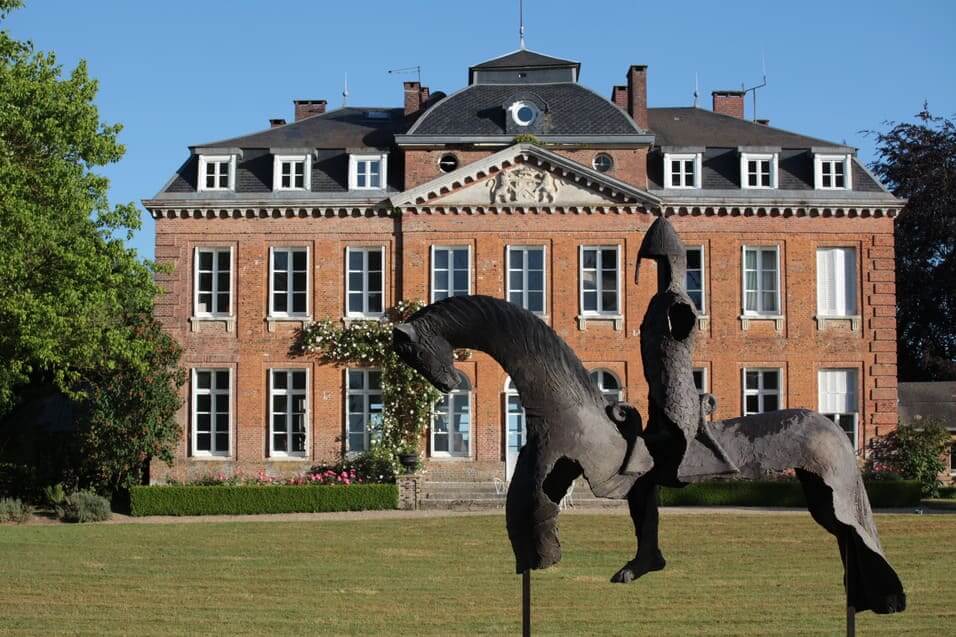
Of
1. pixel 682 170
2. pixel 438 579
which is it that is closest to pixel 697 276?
pixel 682 170

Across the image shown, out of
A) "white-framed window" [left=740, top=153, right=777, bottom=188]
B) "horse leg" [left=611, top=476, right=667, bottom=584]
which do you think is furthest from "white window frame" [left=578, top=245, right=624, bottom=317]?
"horse leg" [left=611, top=476, right=667, bottom=584]

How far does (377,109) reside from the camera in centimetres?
3550

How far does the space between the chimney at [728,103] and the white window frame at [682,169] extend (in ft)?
15.9

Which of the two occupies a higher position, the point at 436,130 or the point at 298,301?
the point at 436,130

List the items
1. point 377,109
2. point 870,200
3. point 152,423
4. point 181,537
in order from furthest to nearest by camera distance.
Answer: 1. point 377,109
2. point 870,200
3. point 152,423
4. point 181,537

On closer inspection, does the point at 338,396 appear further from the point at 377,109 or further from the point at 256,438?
the point at 377,109

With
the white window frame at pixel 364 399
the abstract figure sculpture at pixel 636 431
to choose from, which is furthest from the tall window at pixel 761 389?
the abstract figure sculpture at pixel 636 431

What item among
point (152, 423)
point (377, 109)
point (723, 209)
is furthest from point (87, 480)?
point (723, 209)

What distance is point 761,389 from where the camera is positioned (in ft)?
99.0

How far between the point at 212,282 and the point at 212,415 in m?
3.29

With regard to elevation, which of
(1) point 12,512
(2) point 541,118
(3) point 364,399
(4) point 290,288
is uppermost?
(2) point 541,118

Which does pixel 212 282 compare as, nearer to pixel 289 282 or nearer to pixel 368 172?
pixel 289 282

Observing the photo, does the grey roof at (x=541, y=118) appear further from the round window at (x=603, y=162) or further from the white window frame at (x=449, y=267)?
the white window frame at (x=449, y=267)

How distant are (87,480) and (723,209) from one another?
54.1ft
